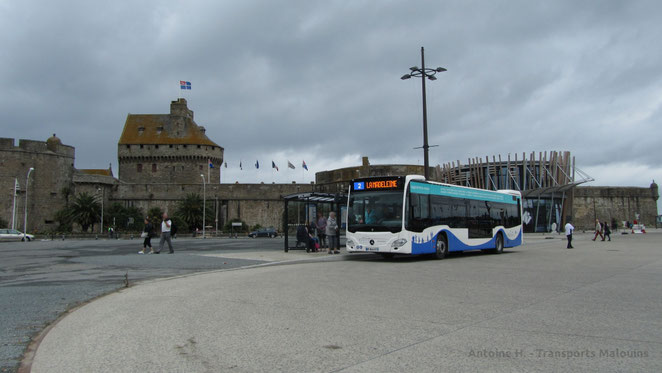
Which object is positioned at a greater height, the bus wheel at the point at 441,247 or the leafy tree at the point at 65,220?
the leafy tree at the point at 65,220

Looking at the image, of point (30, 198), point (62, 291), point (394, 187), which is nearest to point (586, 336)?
point (62, 291)

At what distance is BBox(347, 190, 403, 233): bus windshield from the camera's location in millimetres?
15367

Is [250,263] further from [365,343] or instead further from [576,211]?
[576,211]

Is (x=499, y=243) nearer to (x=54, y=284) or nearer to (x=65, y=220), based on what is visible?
(x=54, y=284)

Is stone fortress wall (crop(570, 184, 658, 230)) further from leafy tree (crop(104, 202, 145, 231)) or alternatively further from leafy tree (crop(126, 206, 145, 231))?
leafy tree (crop(104, 202, 145, 231))

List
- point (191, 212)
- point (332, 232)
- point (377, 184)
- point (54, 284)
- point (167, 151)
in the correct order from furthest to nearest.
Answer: point (167, 151) < point (191, 212) < point (332, 232) < point (377, 184) < point (54, 284)

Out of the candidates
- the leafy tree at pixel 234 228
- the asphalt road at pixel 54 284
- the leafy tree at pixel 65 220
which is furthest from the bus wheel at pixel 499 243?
the leafy tree at pixel 65 220

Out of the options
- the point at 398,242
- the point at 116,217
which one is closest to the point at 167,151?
the point at 116,217

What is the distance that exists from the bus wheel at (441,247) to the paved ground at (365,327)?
6.16 m

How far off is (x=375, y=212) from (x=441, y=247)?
8.85 ft

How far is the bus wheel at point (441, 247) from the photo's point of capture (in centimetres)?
1650

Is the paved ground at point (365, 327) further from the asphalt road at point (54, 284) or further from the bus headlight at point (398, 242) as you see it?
the bus headlight at point (398, 242)

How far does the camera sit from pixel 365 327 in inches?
231

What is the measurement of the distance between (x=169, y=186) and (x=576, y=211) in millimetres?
56083
